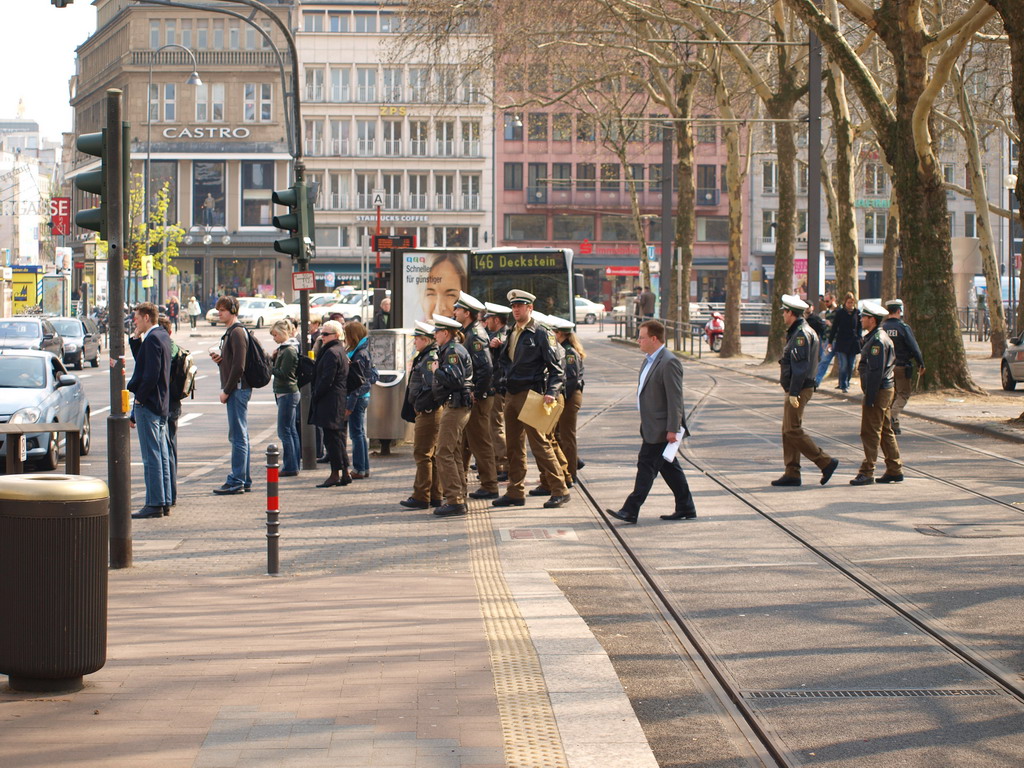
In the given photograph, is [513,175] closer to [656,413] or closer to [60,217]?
[60,217]

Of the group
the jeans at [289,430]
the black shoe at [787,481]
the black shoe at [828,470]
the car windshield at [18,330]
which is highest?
the car windshield at [18,330]

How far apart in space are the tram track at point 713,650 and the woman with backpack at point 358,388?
2.55 m

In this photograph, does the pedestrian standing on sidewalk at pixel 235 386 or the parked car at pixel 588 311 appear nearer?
the pedestrian standing on sidewalk at pixel 235 386

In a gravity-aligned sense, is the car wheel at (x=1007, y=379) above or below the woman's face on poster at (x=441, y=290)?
below

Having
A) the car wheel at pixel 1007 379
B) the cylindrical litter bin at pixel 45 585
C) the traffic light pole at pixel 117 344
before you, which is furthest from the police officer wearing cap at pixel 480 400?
the car wheel at pixel 1007 379

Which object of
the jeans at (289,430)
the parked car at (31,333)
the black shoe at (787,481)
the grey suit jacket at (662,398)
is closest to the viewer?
the grey suit jacket at (662,398)

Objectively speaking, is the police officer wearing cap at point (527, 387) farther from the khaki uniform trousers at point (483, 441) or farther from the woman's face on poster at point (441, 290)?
the woman's face on poster at point (441, 290)

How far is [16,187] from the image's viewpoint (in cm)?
12300

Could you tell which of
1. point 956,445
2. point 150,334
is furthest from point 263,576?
point 956,445

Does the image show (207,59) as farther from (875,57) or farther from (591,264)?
(875,57)

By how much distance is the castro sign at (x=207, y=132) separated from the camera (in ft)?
274

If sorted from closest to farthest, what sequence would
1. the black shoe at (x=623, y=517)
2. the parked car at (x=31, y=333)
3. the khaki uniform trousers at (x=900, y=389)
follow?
the black shoe at (x=623, y=517) → the khaki uniform trousers at (x=900, y=389) → the parked car at (x=31, y=333)

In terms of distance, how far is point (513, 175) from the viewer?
88062mm

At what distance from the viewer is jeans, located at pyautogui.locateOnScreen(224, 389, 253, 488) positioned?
44.6 ft
